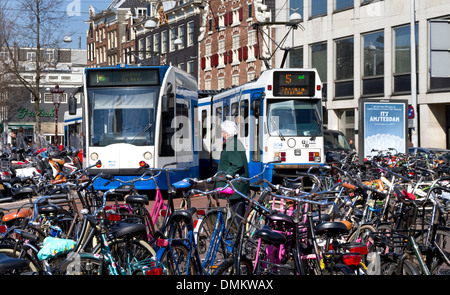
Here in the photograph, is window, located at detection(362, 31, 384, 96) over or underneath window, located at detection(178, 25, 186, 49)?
underneath

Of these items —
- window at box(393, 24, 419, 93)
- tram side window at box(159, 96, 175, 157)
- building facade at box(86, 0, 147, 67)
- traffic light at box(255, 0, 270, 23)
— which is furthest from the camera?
building facade at box(86, 0, 147, 67)

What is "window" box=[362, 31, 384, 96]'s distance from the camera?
116 feet

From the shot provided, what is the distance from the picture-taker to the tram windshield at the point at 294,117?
62.6 feet

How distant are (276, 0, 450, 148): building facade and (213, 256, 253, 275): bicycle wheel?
2392 centimetres

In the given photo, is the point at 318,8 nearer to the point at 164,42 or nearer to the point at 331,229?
the point at 164,42

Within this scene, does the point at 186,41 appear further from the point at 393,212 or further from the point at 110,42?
the point at 393,212

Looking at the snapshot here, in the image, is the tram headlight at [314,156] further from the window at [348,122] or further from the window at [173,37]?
the window at [173,37]

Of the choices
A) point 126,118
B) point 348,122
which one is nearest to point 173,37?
point 348,122

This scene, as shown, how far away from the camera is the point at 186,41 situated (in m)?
59.8

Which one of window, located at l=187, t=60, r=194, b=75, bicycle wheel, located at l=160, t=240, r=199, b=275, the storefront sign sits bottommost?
bicycle wheel, located at l=160, t=240, r=199, b=275

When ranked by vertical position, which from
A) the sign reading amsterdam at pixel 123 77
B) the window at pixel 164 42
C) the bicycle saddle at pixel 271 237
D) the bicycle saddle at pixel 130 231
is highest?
the window at pixel 164 42

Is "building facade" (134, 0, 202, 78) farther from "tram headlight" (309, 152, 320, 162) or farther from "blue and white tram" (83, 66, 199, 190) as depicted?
"blue and white tram" (83, 66, 199, 190)

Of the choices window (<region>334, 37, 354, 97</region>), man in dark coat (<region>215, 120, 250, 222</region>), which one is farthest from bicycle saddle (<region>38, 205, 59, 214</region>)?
window (<region>334, 37, 354, 97</region>)

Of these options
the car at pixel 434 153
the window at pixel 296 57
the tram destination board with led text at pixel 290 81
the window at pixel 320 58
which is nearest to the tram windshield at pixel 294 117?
the tram destination board with led text at pixel 290 81
